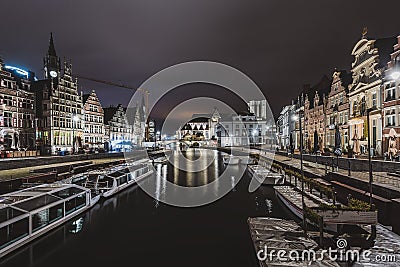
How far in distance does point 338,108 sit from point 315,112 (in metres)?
11.7

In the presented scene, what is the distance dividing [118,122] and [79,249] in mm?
75575

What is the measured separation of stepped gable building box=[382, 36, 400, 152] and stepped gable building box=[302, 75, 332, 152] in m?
19.6

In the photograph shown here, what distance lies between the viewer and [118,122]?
8419 centimetres

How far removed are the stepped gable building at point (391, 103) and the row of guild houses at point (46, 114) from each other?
41.3 meters

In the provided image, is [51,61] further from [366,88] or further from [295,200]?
[295,200]

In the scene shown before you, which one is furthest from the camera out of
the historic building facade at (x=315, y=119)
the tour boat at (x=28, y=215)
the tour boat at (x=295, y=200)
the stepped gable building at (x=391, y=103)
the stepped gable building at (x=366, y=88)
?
the historic building facade at (x=315, y=119)

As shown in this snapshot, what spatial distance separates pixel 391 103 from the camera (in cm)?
2731

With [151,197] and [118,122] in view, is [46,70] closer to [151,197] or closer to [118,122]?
[118,122]

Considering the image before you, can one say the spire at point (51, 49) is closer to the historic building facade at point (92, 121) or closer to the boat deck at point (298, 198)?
the historic building facade at point (92, 121)

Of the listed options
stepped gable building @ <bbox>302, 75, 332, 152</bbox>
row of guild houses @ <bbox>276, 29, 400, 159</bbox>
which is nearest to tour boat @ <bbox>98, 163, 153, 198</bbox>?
row of guild houses @ <bbox>276, 29, 400, 159</bbox>

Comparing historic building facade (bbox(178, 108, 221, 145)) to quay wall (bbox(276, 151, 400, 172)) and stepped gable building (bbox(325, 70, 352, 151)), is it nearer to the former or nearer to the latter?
stepped gable building (bbox(325, 70, 352, 151))

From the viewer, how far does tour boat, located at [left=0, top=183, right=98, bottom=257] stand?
424 inches

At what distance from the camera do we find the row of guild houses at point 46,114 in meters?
45.2

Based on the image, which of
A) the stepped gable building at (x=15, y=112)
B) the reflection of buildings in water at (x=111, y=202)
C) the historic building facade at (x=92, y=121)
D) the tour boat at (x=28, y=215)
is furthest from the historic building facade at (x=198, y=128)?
the tour boat at (x=28, y=215)
